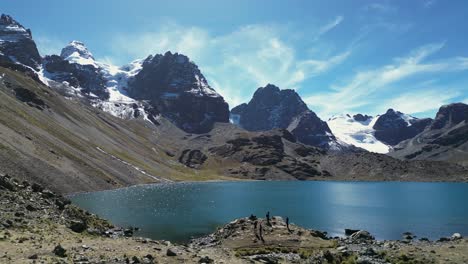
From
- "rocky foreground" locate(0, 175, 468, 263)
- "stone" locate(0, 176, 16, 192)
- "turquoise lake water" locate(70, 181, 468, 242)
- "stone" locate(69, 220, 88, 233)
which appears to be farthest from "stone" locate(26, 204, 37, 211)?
"turquoise lake water" locate(70, 181, 468, 242)

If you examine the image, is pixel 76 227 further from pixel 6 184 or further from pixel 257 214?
pixel 257 214

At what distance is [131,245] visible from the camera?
41.7m

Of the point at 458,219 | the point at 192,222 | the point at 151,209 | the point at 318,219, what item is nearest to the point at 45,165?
the point at 151,209

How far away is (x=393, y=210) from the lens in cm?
14038

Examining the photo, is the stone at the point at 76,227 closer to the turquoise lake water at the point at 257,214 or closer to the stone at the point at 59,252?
the stone at the point at 59,252

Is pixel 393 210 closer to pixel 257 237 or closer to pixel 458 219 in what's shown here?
pixel 458 219

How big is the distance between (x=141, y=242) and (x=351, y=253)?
79.3 ft

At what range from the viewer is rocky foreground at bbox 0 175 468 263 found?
3444cm

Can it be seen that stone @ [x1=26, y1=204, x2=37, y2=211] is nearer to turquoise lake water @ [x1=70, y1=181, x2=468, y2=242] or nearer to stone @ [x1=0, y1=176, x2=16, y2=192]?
stone @ [x1=0, y1=176, x2=16, y2=192]

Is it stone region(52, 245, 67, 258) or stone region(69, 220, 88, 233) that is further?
stone region(69, 220, 88, 233)

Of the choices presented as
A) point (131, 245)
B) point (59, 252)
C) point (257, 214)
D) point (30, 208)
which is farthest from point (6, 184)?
point (257, 214)

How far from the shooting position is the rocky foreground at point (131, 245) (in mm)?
34438

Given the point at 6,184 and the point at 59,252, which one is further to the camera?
the point at 6,184

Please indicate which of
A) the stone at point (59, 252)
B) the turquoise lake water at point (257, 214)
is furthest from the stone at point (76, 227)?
the turquoise lake water at point (257, 214)
